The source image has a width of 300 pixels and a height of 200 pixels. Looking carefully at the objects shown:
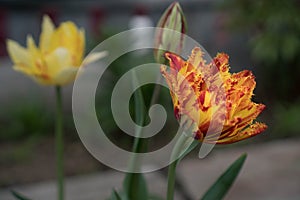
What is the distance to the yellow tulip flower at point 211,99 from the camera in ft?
1.45

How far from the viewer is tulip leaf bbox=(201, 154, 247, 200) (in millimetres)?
546

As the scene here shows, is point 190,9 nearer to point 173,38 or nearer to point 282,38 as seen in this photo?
point 282,38

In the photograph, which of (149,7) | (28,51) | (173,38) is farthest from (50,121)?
(173,38)

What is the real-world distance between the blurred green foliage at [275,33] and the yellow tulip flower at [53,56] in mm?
1535

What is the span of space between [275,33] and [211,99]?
1869mm

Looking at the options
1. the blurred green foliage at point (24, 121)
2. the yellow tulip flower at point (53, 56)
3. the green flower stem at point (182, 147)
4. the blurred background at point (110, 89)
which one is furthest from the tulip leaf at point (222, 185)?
the blurred green foliage at point (24, 121)

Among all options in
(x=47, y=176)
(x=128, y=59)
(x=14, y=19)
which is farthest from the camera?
(x=14, y=19)

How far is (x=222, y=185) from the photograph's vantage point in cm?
55

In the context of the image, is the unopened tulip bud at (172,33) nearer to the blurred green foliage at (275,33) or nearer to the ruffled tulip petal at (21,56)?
the ruffled tulip petal at (21,56)

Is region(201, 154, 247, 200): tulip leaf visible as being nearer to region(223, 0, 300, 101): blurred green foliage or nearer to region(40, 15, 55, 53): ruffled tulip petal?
region(40, 15, 55, 53): ruffled tulip petal

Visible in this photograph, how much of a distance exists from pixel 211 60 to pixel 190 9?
2733 mm

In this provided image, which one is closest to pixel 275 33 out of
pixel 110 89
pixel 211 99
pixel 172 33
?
pixel 110 89

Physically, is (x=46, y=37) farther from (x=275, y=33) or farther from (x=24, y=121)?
(x=275, y=33)

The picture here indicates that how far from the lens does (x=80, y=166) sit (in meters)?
1.94
